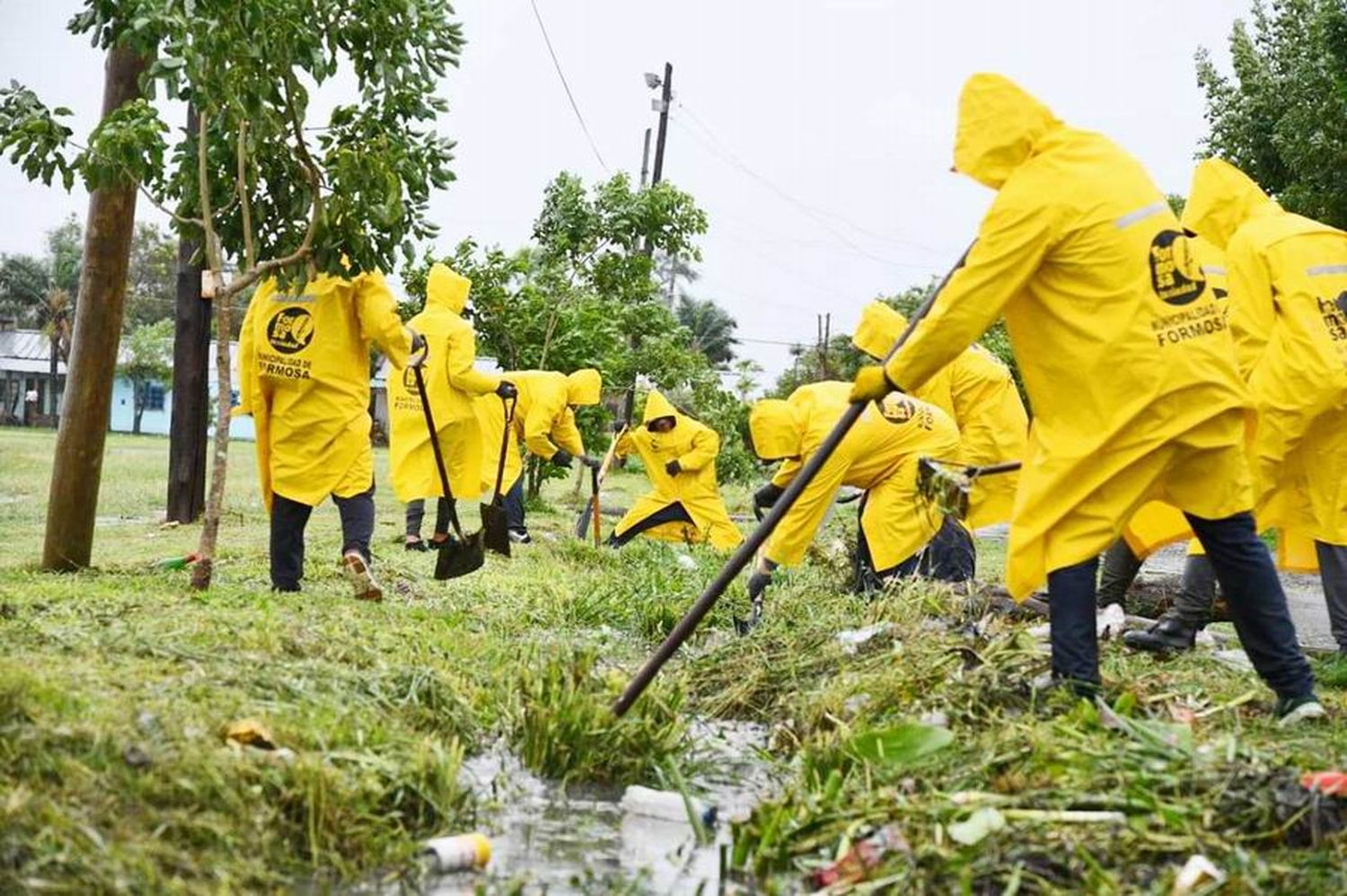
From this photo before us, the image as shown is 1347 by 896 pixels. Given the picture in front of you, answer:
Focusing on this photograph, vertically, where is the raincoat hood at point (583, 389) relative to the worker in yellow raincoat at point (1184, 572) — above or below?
above

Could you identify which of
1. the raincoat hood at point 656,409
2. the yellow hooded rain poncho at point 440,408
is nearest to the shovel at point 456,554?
the yellow hooded rain poncho at point 440,408

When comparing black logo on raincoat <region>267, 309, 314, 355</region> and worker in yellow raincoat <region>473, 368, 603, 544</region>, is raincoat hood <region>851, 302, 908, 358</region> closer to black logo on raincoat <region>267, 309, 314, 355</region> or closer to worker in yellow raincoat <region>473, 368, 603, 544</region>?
black logo on raincoat <region>267, 309, 314, 355</region>

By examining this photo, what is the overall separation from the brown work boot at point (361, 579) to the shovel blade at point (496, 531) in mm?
1832

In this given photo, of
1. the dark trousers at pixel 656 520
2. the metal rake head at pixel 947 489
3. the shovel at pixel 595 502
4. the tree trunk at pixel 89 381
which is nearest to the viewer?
the metal rake head at pixel 947 489

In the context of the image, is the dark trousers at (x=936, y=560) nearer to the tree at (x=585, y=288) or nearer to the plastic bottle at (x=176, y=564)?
the plastic bottle at (x=176, y=564)

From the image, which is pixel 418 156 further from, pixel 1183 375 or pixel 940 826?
pixel 940 826

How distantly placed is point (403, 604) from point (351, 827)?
4063 millimetres

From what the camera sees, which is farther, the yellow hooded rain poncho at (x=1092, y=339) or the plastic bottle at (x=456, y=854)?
the yellow hooded rain poncho at (x=1092, y=339)

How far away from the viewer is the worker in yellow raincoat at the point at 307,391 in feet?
25.8

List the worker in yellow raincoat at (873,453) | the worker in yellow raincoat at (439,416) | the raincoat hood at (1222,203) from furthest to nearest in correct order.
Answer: the worker in yellow raincoat at (439,416), the worker in yellow raincoat at (873,453), the raincoat hood at (1222,203)

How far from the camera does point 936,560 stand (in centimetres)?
855

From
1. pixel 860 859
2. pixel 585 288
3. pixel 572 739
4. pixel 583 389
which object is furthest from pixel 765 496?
pixel 585 288

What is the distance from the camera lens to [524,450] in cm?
1620

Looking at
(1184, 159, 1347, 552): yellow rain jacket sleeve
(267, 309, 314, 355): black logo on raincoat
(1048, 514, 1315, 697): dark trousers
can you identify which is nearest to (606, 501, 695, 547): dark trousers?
(267, 309, 314, 355): black logo on raincoat
